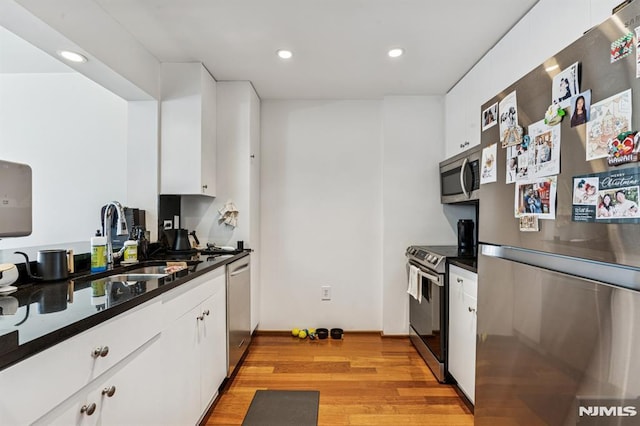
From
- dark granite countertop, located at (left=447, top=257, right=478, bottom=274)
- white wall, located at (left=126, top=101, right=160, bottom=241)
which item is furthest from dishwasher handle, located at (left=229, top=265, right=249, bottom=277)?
dark granite countertop, located at (left=447, top=257, right=478, bottom=274)

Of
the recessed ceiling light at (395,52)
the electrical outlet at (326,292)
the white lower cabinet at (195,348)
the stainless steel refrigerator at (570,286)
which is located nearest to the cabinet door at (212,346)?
the white lower cabinet at (195,348)

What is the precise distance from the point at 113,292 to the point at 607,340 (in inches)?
64.1

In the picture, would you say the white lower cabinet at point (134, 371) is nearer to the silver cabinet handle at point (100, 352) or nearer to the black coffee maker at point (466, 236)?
the silver cabinet handle at point (100, 352)

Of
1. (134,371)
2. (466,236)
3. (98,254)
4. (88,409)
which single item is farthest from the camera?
(466,236)

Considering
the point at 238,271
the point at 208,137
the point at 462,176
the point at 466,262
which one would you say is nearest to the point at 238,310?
the point at 238,271

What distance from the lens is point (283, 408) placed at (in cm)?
217

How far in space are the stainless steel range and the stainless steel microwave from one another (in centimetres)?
50

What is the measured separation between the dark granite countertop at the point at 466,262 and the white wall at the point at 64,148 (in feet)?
8.39

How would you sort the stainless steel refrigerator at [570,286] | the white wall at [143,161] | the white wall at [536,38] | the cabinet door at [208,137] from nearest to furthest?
1. the stainless steel refrigerator at [570,286]
2. the white wall at [536,38]
3. the white wall at [143,161]
4. the cabinet door at [208,137]

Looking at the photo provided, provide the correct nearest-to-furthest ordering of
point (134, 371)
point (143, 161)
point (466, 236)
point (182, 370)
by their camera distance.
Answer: point (134, 371) < point (182, 370) < point (143, 161) < point (466, 236)

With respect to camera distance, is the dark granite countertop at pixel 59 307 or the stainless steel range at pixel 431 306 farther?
the stainless steel range at pixel 431 306

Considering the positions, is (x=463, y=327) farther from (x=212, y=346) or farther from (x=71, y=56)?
(x=71, y=56)

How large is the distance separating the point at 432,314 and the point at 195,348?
5.87ft

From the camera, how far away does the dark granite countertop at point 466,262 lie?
208cm
